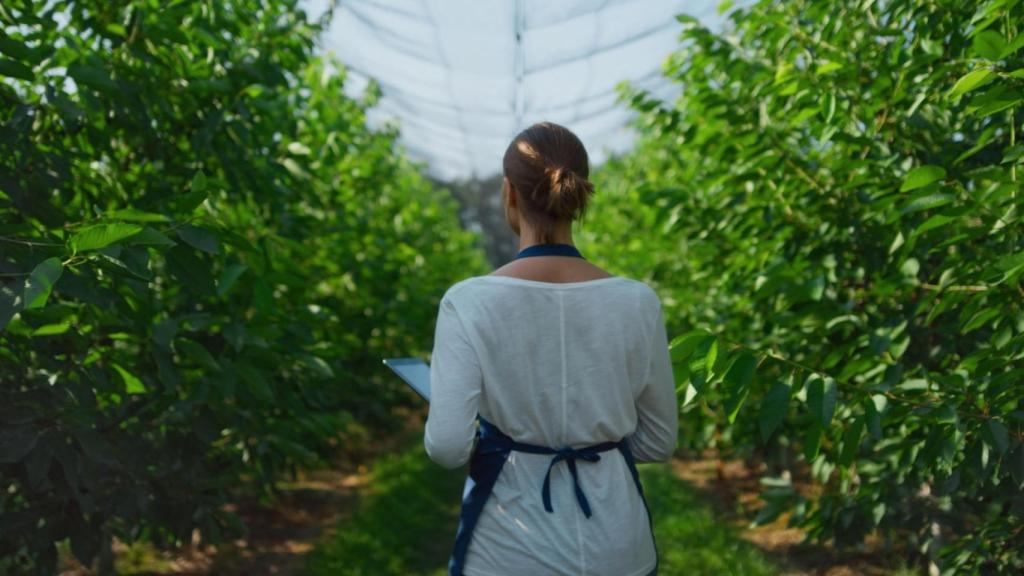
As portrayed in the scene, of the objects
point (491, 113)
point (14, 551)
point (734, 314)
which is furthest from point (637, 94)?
point (491, 113)

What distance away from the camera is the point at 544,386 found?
5.68ft

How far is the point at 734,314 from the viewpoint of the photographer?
4.25 metres

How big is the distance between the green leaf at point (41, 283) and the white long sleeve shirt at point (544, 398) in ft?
2.19

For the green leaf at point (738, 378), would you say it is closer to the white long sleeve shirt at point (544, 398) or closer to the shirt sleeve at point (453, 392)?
the white long sleeve shirt at point (544, 398)

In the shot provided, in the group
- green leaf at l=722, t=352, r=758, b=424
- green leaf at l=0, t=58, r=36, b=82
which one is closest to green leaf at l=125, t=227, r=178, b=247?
green leaf at l=0, t=58, r=36, b=82

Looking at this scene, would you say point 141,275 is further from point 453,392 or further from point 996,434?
point 996,434

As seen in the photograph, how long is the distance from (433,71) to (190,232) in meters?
7.70

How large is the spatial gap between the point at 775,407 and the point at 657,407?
261 mm

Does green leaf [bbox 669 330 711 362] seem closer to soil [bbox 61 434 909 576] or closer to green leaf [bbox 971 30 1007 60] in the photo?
green leaf [bbox 971 30 1007 60]

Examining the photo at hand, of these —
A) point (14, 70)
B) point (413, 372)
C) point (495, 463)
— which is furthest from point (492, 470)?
point (14, 70)

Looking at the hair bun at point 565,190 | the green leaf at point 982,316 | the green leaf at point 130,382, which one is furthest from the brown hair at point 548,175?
the green leaf at point 130,382

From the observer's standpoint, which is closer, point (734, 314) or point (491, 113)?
point (734, 314)

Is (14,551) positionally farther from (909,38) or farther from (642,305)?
(909,38)

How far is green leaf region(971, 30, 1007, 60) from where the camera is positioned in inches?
74.4
